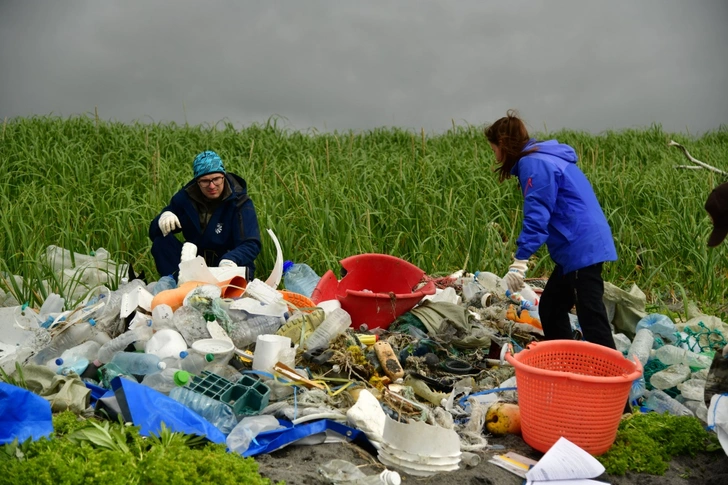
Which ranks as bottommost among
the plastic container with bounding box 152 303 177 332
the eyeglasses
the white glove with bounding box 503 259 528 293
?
the plastic container with bounding box 152 303 177 332

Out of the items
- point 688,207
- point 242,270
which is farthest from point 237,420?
point 688,207

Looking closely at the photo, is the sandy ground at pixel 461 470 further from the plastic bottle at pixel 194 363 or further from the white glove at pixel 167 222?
the white glove at pixel 167 222

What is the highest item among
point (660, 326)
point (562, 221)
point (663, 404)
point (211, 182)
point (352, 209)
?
point (211, 182)

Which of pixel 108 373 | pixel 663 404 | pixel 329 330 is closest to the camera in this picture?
pixel 108 373

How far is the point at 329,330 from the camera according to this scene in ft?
14.0

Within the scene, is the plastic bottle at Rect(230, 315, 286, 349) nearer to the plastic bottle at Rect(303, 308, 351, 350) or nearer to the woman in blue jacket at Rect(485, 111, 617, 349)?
the plastic bottle at Rect(303, 308, 351, 350)

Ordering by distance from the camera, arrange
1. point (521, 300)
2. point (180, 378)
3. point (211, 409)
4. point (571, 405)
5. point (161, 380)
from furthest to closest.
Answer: point (521, 300) → point (161, 380) → point (180, 378) → point (211, 409) → point (571, 405)

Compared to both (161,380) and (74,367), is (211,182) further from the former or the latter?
(161,380)

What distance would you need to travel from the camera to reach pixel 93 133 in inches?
464

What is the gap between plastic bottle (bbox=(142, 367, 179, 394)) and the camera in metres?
3.62

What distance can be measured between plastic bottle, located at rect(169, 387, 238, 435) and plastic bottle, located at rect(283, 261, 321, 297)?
2.44 m

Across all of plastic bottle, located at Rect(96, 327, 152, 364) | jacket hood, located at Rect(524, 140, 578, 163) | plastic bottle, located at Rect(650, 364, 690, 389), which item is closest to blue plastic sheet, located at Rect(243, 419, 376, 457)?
plastic bottle, located at Rect(96, 327, 152, 364)

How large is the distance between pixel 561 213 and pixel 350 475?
83.1 inches

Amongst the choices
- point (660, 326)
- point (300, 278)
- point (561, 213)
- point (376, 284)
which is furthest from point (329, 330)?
point (660, 326)
